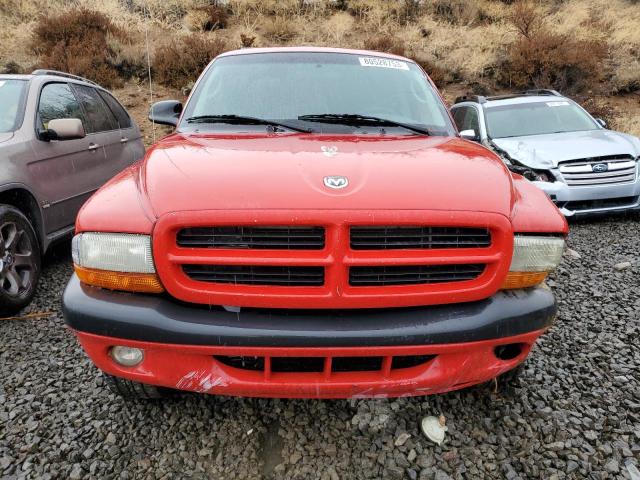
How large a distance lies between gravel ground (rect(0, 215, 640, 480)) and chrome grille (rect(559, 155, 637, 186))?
3.38 meters

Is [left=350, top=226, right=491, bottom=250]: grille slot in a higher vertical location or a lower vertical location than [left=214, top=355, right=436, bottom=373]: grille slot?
higher

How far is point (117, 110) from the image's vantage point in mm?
5191

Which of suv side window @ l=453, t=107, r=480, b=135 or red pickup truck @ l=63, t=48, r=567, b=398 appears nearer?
red pickup truck @ l=63, t=48, r=567, b=398

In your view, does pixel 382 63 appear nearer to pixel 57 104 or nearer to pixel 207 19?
pixel 57 104

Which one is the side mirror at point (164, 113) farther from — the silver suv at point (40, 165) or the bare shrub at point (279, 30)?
the bare shrub at point (279, 30)

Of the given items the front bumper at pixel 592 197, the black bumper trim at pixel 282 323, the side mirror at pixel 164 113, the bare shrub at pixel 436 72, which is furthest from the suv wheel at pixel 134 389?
the bare shrub at pixel 436 72

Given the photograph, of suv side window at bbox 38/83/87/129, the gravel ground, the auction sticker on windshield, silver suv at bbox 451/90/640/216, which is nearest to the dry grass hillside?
silver suv at bbox 451/90/640/216

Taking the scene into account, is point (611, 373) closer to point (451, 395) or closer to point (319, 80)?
point (451, 395)

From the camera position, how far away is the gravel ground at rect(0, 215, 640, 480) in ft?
6.15

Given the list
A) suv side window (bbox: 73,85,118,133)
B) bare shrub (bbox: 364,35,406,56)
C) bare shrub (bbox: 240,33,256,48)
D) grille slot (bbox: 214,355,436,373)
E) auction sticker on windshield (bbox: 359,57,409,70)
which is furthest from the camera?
bare shrub (bbox: 364,35,406,56)

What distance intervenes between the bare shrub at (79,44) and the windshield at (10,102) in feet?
28.9

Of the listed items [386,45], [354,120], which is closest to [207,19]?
[386,45]

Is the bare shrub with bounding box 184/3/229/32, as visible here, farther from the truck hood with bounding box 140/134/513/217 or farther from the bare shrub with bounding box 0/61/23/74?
the truck hood with bounding box 140/134/513/217

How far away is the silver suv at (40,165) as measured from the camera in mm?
3213
